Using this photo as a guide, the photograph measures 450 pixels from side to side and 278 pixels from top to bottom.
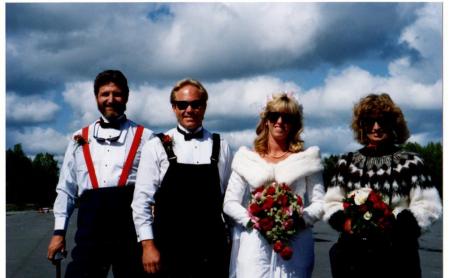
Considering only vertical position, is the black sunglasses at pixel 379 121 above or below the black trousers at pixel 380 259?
above

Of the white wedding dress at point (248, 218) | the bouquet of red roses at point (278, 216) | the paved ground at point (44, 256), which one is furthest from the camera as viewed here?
the paved ground at point (44, 256)

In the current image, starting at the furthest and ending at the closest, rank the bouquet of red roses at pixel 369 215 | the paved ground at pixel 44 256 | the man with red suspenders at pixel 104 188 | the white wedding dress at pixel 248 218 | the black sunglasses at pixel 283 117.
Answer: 1. the paved ground at pixel 44 256
2. the man with red suspenders at pixel 104 188
3. the black sunglasses at pixel 283 117
4. the white wedding dress at pixel 248 218
5. the bouquet of red roses at pixel 369 215

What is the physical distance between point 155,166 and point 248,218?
805 mm

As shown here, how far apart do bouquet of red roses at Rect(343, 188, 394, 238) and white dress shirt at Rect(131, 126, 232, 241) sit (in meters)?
1.05

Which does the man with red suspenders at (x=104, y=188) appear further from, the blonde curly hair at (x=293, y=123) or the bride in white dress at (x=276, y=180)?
the blonde curly hair at (x=293, y=123)

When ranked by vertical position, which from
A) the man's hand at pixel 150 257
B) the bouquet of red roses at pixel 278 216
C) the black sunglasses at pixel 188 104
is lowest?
the man's hand at pixel 150 257

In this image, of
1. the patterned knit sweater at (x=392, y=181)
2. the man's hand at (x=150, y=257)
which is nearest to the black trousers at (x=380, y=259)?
the patterned knit sweater at (x=392, y=181)

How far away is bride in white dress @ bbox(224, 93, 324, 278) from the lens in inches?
174

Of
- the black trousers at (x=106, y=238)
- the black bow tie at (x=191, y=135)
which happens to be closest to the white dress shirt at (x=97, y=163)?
the black trousers at (x=106, y=238)

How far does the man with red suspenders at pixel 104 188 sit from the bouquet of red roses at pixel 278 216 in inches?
40.5

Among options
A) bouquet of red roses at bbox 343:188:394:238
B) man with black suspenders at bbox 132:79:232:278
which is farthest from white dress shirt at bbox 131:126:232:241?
bouquet of red roses at bbox 343:188:394:238

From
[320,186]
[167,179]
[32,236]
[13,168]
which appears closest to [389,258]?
[320,186]

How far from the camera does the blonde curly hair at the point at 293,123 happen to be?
454 cm

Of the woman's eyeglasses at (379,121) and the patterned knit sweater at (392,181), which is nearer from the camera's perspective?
the patterned knit sweater at (392,181)
